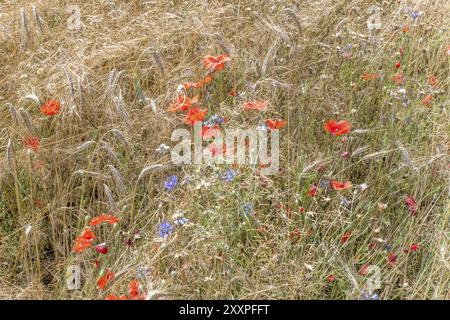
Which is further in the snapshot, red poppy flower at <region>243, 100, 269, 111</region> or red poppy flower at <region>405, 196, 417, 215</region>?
red poppy flower at <region>243, 100, 269, 111</region>

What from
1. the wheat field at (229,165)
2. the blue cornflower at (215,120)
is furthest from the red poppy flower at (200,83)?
the blue cornflower at (215,120)

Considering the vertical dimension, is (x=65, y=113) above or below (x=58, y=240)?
above

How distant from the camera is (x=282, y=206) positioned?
2.15 metres

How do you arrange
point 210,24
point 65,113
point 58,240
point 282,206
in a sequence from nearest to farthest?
point 282,206
point 58,240
point 65,113
point 210,24

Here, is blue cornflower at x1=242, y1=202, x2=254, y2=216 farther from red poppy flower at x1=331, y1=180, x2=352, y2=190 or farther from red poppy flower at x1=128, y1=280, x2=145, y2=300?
red poppy flower at x1=128, y1=280, x2=145, y2=300

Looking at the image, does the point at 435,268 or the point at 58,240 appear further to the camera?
the point at 58,240

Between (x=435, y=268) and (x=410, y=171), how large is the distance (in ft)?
1.27

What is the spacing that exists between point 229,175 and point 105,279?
0.50 m

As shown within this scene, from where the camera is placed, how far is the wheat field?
204cm

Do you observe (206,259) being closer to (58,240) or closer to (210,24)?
(58,240)

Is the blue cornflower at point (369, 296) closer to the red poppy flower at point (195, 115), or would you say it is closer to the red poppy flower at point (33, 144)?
the red poppy flower at point (195, 115)

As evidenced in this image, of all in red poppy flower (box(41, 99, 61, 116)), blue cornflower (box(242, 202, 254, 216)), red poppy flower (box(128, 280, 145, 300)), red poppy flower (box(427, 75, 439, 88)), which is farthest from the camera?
red poppy flower (box(427, 75, 439, 88))

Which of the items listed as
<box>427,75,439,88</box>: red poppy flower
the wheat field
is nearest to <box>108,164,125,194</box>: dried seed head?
the wheat field
